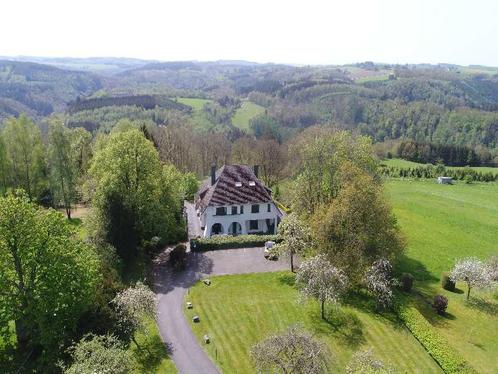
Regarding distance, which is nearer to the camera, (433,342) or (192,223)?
(433,342)

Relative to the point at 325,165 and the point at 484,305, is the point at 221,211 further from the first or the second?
the point at 484,305

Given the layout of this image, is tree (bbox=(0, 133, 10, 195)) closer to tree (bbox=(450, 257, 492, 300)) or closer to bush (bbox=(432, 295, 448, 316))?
bush (bbox=(432, 295, 448, 316))

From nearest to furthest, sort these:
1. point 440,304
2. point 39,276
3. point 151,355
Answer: point 39,276
point 151,355
point 440,304

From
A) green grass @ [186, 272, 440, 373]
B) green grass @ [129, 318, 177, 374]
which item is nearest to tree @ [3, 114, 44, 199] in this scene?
green grass @ [186, 272, 440, 373]

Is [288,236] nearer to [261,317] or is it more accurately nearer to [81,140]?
[261,317]

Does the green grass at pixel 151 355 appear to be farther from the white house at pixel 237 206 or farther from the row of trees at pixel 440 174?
the row of trees at pixel 440 174

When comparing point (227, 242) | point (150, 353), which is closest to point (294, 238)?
point (227, 242)

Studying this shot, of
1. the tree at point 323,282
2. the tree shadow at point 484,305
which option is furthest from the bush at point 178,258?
the tree shadow at point 484,305
